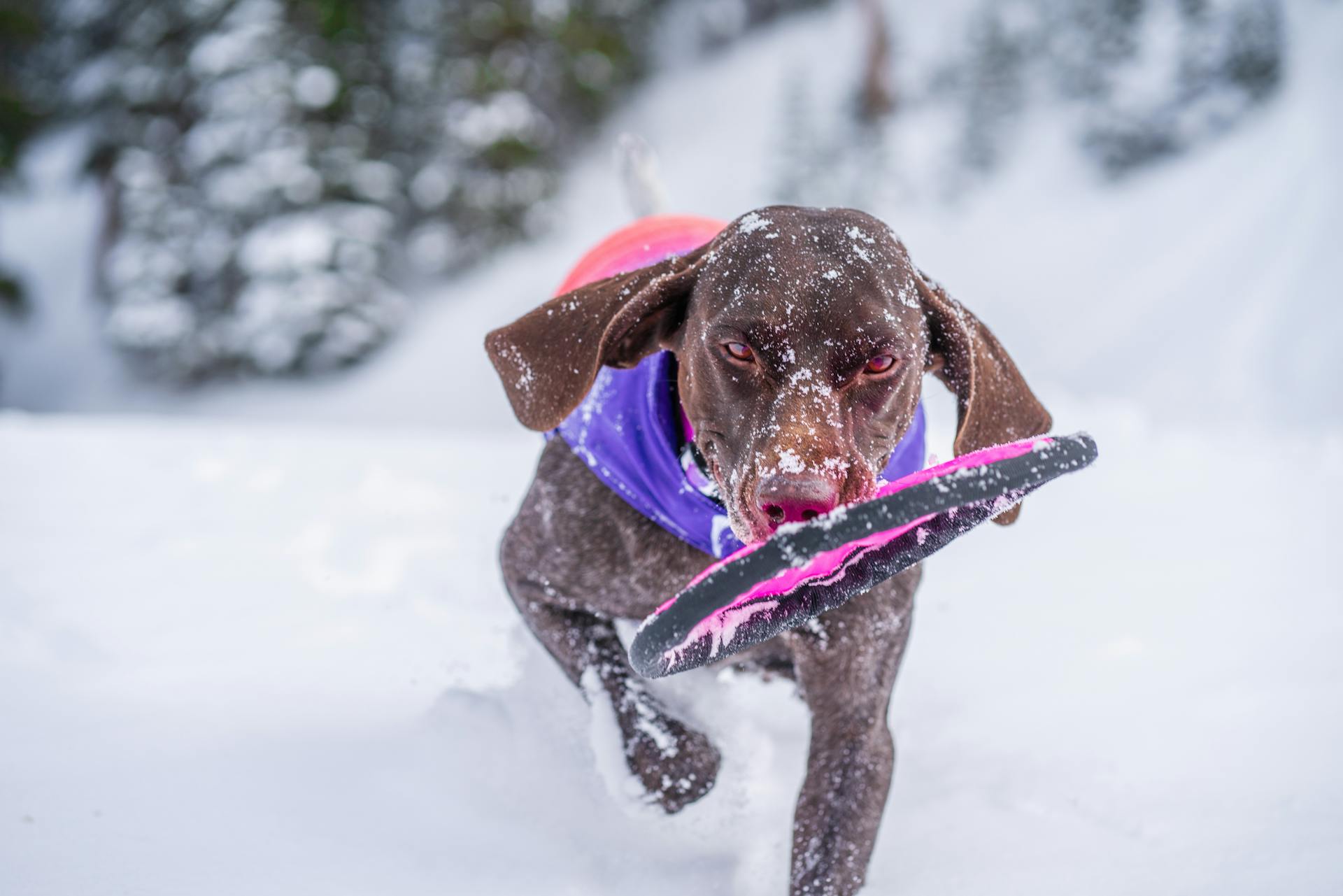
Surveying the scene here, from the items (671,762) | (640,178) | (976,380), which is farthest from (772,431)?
(640,178)

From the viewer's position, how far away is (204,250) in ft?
47.6

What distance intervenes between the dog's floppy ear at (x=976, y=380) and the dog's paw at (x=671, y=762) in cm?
91

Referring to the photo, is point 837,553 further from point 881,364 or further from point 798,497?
point 881,364

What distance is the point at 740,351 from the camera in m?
1.85

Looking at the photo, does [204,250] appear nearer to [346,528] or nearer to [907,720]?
[346,528]

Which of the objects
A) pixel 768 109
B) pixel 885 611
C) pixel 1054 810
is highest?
pixel 768 109

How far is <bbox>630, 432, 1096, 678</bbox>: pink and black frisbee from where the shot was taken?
4.64 feet

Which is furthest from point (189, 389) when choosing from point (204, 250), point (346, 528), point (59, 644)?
point (59, 644)

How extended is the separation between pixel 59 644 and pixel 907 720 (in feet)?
8.53

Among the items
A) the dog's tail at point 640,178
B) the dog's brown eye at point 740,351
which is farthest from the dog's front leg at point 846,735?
the dog's tail at point 640,178

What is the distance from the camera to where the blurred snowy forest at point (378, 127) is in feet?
46.0

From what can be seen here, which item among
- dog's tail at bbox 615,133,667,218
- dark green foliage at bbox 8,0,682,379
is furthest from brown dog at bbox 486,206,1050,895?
dark green foliage at bbox 8,0,682,379

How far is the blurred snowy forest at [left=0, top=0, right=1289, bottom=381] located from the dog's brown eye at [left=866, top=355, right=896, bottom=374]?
13215 mm

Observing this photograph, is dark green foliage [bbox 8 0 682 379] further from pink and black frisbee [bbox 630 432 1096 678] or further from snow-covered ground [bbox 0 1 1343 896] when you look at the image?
pink and black frisbee [bbox 630 432 1096 678]
